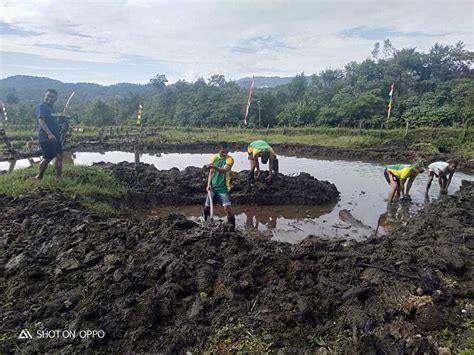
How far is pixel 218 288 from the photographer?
4.09 m

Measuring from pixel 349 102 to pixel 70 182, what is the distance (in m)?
26.4

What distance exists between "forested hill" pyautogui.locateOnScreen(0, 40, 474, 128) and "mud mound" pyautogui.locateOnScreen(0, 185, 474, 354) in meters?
19.7

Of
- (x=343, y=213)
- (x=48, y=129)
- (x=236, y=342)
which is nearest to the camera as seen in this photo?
(x=236, y=342)

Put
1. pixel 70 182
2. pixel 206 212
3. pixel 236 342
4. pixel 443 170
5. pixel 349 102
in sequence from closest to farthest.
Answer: pixel 236 342 < pixel 206 212 < pixel 70 182 < pixel 443 170 < pixel 349 102

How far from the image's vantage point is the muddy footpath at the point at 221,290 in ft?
10.6

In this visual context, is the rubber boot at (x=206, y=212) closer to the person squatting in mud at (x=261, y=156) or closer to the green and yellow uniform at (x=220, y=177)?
the green and yellow uniform at (x=220, y=177)

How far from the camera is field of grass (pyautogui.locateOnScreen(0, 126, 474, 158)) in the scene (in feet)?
66.6

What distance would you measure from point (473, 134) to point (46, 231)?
22.2 meters

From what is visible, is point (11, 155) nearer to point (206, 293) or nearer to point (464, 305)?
point (206, 293)

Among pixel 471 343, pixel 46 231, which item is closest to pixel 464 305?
pixel 471 343

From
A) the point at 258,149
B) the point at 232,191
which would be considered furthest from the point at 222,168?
the point at 232,191

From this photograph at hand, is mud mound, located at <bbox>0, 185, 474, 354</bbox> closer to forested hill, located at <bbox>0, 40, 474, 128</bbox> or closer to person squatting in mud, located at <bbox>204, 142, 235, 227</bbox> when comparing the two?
person squatting in mud, located at <bbox>204, 142, 235, 227</bbox>

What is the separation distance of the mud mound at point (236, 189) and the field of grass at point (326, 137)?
9.74 m

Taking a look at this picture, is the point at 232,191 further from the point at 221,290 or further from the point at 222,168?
the point at 221,290
